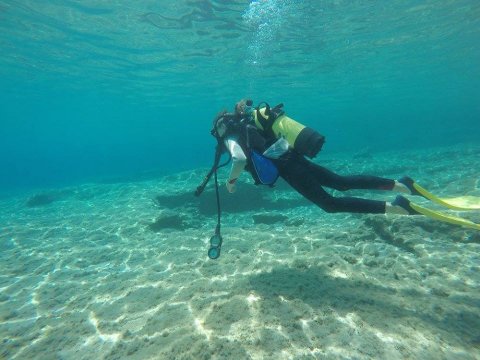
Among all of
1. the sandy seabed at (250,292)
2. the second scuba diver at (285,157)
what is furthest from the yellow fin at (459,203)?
the sandy seabed at (250,292)

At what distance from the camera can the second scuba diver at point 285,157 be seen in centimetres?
452

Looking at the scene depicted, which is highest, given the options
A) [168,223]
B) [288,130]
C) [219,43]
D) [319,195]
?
[219,43]

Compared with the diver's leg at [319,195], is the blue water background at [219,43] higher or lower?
higher

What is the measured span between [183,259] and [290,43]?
1956cm

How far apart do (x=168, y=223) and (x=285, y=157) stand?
6968 mm

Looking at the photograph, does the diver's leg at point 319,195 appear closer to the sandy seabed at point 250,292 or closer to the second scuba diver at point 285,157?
the second scuba diver at point 285,157

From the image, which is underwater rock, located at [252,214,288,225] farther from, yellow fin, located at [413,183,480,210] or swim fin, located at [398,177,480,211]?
yellow fin, located at [413,183,480,210]

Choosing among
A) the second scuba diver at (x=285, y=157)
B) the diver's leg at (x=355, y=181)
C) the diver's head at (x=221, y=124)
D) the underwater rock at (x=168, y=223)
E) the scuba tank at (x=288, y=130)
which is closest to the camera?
the scuba tank at (x=288, y=130)

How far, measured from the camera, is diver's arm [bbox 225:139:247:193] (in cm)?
450

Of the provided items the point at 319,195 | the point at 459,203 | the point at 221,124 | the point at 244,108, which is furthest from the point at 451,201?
the point at 221,124

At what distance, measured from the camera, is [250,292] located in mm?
4492

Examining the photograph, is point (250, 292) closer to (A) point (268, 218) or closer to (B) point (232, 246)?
(B) point (232, 246)

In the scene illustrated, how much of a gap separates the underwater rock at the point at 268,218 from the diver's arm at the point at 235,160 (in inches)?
231

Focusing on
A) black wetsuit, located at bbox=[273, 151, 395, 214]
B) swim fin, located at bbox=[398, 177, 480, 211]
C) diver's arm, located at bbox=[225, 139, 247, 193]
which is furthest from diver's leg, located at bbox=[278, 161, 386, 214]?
swim fin, located at bbox=[398, 177, 480, 211]
